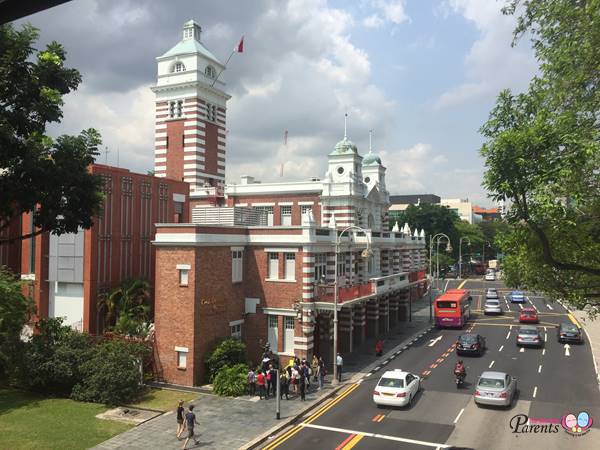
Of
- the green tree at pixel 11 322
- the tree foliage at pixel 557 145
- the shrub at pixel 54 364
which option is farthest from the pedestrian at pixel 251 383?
the tree foliage at pixel 557 145

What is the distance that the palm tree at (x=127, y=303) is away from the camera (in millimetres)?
30750

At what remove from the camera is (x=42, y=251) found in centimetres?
3269

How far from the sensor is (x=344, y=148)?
153ft

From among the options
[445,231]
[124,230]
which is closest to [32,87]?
[124,230]

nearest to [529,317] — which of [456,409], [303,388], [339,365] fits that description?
[339,365]

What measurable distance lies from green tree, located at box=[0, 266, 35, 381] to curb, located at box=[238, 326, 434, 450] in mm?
13790

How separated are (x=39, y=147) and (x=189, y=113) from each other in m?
39.0

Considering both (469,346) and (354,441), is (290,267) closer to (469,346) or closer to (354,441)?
(354,441)

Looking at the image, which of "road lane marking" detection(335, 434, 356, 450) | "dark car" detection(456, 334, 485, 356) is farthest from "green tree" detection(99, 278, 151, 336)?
"dark car" detection(456, 334, 485, 356)

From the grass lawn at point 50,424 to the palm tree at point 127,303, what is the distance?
20.7ft

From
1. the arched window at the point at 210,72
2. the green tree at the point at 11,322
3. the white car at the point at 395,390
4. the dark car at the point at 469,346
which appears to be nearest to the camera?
the white car at the point at 395,390

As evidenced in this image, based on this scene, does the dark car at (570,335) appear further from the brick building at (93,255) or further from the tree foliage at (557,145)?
the brick building at (93,255)

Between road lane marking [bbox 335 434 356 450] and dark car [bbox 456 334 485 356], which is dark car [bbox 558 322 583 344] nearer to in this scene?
dark car [bbox 456 334 485 356]

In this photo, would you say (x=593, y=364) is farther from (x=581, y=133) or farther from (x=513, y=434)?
(x=581, y=133)
